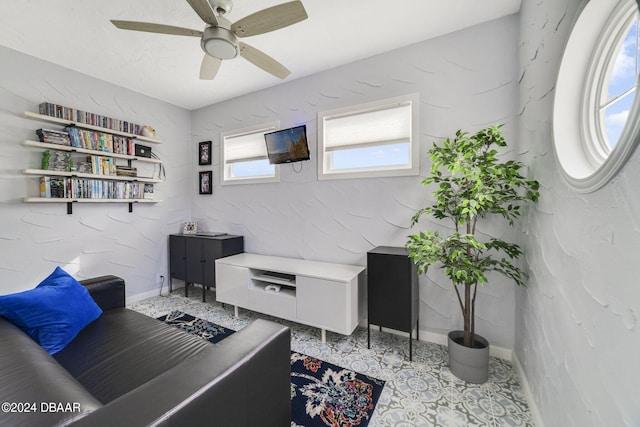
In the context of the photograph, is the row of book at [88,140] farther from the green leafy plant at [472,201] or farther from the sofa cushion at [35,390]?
the green leafy plant at [472,201]

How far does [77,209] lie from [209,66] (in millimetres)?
2413

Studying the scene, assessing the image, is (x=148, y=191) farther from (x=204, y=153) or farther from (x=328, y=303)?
(x=328, y=303)

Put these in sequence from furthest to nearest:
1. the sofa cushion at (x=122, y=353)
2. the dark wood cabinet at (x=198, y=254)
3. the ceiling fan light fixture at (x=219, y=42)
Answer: the dark wood cabinet at (x=198, y=254) → the ceiling fan light fixture at (x=219, y=42) → the sofa cushion at (x=122, y=353)

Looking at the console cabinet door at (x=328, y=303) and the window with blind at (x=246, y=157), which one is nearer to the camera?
the console cabinet door at (x=328, y=303)

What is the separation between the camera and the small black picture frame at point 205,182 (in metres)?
3.84

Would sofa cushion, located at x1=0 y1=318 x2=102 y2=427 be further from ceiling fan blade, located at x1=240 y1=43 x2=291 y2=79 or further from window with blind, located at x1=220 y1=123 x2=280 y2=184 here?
window with blind, located at x1=220 y1=123 x2=280 y2=184

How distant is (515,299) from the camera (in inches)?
81.3

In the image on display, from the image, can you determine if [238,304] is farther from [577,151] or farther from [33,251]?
[577,151]

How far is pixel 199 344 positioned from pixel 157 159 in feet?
10.1

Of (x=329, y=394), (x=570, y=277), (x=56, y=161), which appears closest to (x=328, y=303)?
(x=329, y=394)

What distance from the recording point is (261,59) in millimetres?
1963

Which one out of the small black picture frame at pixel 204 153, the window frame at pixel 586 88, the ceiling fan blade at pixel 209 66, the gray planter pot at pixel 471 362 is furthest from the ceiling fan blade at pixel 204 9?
the gray planter pot at pixel 471 362

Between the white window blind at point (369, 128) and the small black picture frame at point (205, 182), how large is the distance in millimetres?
2051

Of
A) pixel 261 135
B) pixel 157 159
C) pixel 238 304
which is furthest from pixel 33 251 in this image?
pixel 261 135
